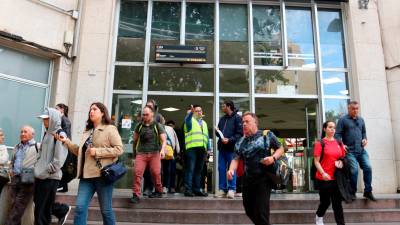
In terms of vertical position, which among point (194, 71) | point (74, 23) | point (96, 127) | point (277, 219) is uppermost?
point (74, 23)

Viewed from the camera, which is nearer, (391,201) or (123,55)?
(391,201)

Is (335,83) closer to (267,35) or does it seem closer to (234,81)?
(267,35)

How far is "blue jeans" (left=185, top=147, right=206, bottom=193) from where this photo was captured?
24.3 feet

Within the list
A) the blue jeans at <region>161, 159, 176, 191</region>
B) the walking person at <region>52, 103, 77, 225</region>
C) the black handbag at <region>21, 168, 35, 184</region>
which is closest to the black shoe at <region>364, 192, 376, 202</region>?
the blue jeans at <region>161, 159, 176, 191</region>

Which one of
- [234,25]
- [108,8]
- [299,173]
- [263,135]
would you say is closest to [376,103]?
[299,173]

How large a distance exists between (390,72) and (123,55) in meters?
7.27

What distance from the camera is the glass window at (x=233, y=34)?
1022cm

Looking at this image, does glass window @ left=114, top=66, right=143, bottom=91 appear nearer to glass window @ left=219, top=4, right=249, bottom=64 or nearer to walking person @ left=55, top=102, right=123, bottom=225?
glass window @ left=219, top=4, right=249, bottom=64

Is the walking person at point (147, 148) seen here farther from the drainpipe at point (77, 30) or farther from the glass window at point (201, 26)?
the drainpipe at point (77, 30)

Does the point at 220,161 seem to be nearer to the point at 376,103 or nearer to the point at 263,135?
the point at 263,135

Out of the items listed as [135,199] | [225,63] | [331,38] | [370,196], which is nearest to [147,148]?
[135,199]

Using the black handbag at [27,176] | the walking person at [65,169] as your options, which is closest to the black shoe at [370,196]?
the walking person at [65,169]

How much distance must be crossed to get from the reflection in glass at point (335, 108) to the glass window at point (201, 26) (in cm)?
340

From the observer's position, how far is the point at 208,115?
33.4 feet
